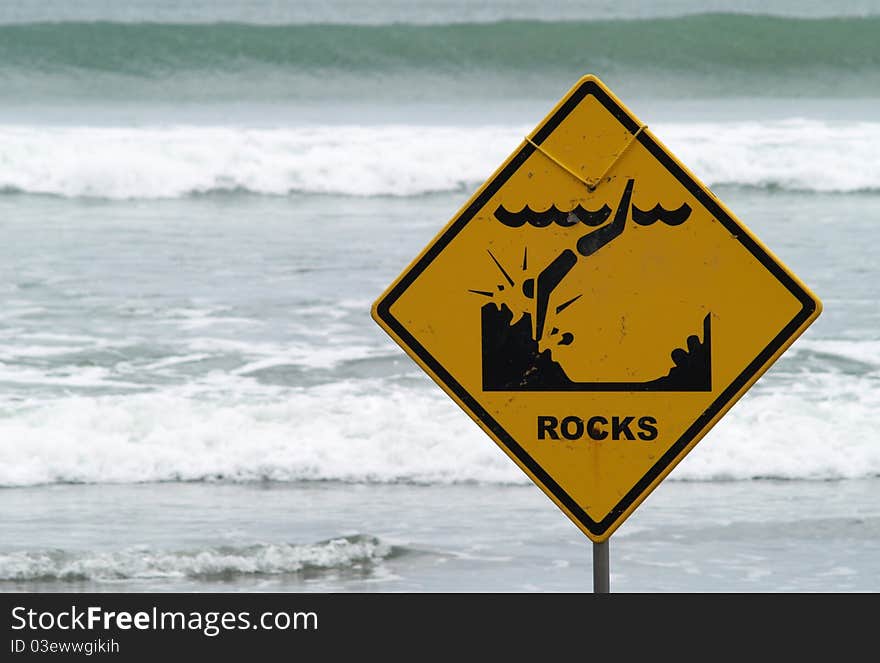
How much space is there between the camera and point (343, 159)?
14.1 meters

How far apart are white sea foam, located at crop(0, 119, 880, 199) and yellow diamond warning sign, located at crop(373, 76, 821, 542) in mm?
10531

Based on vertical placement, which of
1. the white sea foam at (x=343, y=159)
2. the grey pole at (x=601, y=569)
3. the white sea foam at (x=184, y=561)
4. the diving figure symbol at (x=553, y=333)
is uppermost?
the white sea foam at (x=343, y=159)

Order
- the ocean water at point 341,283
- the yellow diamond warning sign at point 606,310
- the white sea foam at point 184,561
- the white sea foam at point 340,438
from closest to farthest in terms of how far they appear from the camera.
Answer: the yellow diamond warning sign at point 606,310, the white sea foam at point 184,561, the ocean water at point 341,283, the white sea foam at point 340,438

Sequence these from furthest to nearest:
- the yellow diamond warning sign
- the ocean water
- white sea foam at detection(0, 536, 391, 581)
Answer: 1. the ocean water
2. white sea foam at detection(0, 536, 391, 581)
3. the yellow diamond warning sign

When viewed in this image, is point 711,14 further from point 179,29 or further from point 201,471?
point 201,471

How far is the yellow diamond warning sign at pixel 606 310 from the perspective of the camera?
9.48ft

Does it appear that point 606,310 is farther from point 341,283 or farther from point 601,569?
point 341,283

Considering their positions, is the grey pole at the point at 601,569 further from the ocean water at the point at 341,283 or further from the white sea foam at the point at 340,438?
the white sea foam at the point at 340,438

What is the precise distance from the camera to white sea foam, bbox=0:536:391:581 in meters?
5.34

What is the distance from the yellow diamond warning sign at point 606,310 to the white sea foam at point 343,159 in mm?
10531

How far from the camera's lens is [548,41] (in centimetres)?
2006

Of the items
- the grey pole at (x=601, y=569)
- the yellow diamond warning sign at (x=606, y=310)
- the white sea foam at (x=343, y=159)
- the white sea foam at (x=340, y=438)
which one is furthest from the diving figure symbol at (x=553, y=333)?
the white sea foam at (x=343, y=159)

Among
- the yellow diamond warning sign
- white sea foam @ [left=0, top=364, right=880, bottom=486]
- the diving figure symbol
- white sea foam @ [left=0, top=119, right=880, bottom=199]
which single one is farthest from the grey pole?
white sea foam @ [left=0, top=119, right=880, bottom=199]

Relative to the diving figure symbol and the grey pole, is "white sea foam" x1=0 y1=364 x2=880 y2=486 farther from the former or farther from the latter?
the diving figure symbol
